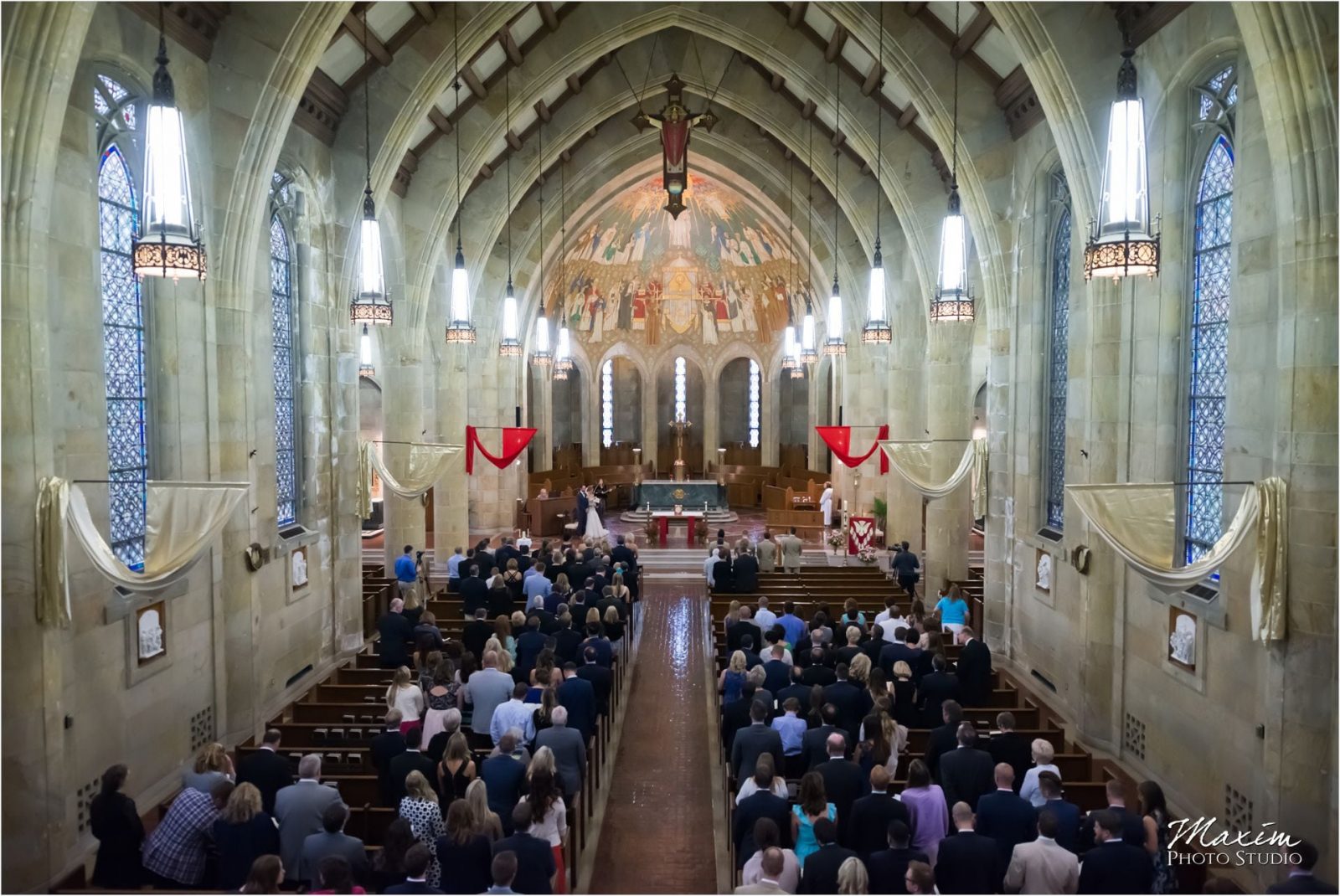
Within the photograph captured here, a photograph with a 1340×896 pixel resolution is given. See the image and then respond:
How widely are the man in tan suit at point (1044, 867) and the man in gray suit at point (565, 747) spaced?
3.72m

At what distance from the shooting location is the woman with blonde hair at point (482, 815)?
6.09 metres

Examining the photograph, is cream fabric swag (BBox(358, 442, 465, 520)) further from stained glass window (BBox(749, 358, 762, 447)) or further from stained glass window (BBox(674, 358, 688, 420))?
stained glass window (BBox(749, 358, 762, 447))

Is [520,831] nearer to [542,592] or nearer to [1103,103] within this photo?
[542,592]

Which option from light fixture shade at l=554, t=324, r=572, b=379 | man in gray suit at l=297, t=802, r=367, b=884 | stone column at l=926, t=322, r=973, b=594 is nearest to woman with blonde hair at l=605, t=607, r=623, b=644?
man in gray suit at l=297, t=802, r=367, b=884

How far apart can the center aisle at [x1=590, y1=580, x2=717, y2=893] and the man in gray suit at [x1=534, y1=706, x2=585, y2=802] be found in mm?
1003

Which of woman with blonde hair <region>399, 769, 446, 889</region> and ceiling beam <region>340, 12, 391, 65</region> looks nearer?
woman with blonde hair <region>399, 769, 446, 889</region>

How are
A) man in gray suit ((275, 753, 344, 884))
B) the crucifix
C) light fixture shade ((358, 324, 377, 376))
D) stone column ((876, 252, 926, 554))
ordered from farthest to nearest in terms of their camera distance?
light fixture shade ((358, 324, 377, 376)), stone column ((876, 252, 926, 554)), the crucifix, man in gray suit ((275, 753, 344, 884))

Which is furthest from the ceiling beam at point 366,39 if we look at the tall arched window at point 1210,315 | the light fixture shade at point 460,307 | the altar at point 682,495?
the altar at point 682,495

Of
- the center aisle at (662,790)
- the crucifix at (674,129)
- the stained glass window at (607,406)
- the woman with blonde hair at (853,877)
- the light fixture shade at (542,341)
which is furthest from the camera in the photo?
the stained glass window at (607,406)

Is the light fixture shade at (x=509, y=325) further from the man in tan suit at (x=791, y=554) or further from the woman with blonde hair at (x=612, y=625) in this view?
the woman with blonde hair at (x=612, y=625)

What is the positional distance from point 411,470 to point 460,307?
3191 mm

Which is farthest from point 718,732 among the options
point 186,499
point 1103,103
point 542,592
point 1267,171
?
point 1103,103

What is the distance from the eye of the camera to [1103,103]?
1138 centimetres

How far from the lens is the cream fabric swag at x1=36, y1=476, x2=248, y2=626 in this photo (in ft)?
25.3
